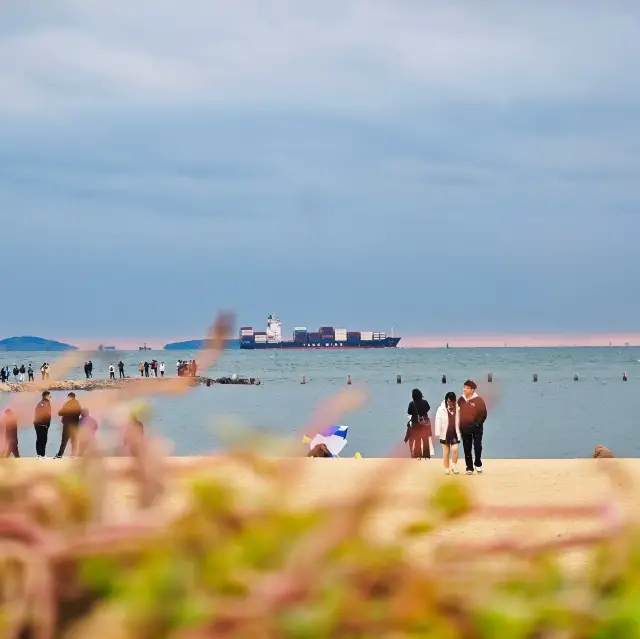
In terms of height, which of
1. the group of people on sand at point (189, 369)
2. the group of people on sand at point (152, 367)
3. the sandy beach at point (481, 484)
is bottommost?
the sandy beach at point (481, 484)

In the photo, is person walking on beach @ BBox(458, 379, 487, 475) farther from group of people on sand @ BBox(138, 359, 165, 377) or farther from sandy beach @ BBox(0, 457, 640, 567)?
group of people on sand @ BBox(138, 359, 165, 377)

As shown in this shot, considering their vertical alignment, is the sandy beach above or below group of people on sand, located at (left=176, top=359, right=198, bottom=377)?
below

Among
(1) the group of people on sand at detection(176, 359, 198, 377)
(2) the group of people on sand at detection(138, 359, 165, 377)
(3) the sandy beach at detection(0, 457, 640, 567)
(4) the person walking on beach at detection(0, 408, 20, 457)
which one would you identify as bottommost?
(3) the sandy beach at detection(0, 457, 640, 567)

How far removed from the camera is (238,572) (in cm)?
111

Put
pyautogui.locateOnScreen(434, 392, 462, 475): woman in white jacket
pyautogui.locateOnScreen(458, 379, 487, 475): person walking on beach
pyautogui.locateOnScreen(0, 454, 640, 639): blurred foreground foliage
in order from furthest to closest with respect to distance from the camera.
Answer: pyautogui.locateOnScreen(434, 392, 462, 475): woman in white jacket
pyautogui.locateOnScreen(458, 379, 487, 475): person walking on beach
pyautogui.locateOnScreen(0, 454, 640, 639): blurred foreground foliage

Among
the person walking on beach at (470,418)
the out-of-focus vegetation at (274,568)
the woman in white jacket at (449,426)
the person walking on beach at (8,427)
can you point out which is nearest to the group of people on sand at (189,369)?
the out-of-focus vegetation at (274,568)

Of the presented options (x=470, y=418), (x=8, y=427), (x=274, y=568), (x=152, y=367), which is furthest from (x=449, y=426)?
(x=152, y=367)

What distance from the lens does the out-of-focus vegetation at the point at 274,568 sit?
1.03 metres

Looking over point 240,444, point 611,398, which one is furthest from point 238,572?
point 611,398

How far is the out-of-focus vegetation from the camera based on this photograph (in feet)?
3.37

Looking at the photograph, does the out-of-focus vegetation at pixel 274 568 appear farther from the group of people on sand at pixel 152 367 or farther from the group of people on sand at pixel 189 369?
the group of people on sand at pixel 152 367

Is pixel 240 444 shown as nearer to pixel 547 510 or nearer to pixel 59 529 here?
pixel 59 529

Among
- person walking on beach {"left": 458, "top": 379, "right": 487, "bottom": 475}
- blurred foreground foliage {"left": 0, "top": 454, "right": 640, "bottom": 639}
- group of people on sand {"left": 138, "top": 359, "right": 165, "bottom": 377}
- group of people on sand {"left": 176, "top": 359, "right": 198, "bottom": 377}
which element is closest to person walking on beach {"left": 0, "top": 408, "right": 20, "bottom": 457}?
blurred foreground foliage {"left": 0, "top": 454, "right": 640, "bottom": 639}

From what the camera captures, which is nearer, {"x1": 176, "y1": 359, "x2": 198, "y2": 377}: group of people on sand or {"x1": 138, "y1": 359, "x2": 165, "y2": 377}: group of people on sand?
{"x1": 176, "y1": 359, "x2": 198, "y2": 377}: group of people on sand
